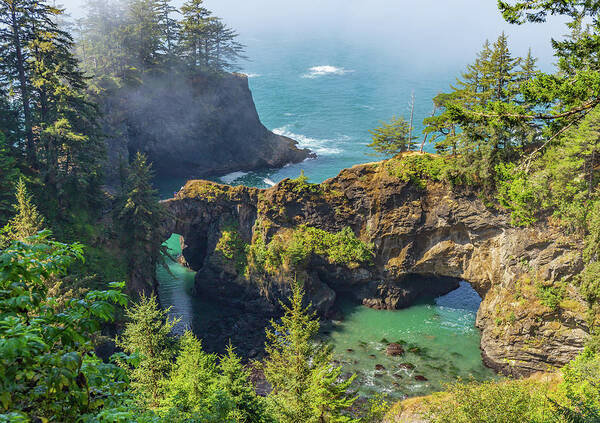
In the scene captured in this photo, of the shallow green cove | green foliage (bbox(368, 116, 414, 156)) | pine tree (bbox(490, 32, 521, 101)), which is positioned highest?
pine tree (bbox(490, 32, 521, 101))

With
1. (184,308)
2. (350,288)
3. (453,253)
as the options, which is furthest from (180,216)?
(453,253)

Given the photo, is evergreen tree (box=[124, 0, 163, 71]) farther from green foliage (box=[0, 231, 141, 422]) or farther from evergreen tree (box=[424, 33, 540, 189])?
green foliage (box=[0, 231, 141, 422])

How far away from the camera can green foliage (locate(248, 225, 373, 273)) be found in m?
51.1

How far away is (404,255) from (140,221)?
2984 centimetres

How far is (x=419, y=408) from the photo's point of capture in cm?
3023

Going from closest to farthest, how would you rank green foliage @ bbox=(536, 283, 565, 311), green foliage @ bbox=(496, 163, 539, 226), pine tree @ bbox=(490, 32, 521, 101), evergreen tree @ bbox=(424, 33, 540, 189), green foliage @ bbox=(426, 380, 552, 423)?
green foliage @ bbox=(426, 380, 552, 423)
green foliage @ bbox=(536, 283, 565, 311)
green foliage @ bbox=(496, 163, 539, 226)
evergreen tree @ bbox=(424, 33, 540, 189)
pine tree @ bbox=(490, 32, 521, 101)

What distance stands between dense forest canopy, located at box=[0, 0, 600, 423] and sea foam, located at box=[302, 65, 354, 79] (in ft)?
322

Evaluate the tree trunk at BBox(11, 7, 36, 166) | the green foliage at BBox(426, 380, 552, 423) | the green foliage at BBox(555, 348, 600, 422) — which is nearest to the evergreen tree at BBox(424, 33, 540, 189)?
the green foliage at BBox(555, 348, 600, 422)

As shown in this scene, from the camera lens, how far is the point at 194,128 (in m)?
93.0

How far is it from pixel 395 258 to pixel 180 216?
91.7ft

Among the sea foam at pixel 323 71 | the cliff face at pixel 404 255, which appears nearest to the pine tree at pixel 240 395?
the cliff face at pixel 404 255

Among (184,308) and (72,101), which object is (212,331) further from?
(72,101)

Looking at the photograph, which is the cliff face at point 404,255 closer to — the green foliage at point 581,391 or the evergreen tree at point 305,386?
the green foliage at point 581,391

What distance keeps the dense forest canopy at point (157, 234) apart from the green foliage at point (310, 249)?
747 mm
